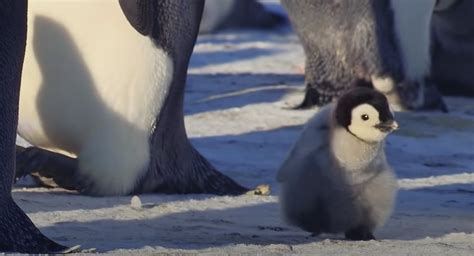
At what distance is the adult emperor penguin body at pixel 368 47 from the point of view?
7.07m

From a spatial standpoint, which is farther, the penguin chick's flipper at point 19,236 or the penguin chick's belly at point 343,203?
the penguin chick's belly at point 343,203

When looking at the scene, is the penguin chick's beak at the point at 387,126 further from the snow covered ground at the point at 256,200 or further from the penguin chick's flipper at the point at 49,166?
the penguin chick's flipper at the point at 49,166

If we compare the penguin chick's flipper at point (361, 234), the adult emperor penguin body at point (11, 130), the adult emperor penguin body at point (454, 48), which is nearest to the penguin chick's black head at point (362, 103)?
the penguin chick's flipper at point (361, 234)

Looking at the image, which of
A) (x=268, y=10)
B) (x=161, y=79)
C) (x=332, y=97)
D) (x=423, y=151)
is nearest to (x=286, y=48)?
(x=268, y=10)

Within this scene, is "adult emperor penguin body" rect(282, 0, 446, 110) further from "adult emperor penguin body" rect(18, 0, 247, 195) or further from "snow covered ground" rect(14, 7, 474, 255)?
"adult emperor penguin body" rect(18, 0, 247, 195)

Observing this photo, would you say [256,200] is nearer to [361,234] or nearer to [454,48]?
[361,234]

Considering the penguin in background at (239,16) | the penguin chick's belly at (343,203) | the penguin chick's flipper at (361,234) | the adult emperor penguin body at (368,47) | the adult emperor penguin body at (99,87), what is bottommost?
the penguin in background at (239,16)

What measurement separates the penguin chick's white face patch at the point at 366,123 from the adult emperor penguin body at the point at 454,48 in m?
3.87

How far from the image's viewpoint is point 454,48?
26.2 ft

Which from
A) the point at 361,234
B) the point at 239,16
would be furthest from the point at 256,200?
the point at 239,16

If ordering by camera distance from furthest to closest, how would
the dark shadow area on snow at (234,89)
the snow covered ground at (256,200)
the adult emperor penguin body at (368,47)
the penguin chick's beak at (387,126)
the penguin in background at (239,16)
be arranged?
the penguin in background at (239,16) → the dark shadow area on snow at (234,89) → the adult emperor penguin body at (368,47) → the penguin chick's beak at (387,126) → the snow covered ground at (256,200)

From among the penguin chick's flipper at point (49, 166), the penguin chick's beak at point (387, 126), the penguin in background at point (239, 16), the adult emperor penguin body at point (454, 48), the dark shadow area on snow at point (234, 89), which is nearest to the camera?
the penguin chick's beak at point (387, 126)

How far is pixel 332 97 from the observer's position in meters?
7.16

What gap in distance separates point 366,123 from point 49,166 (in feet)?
3.62
